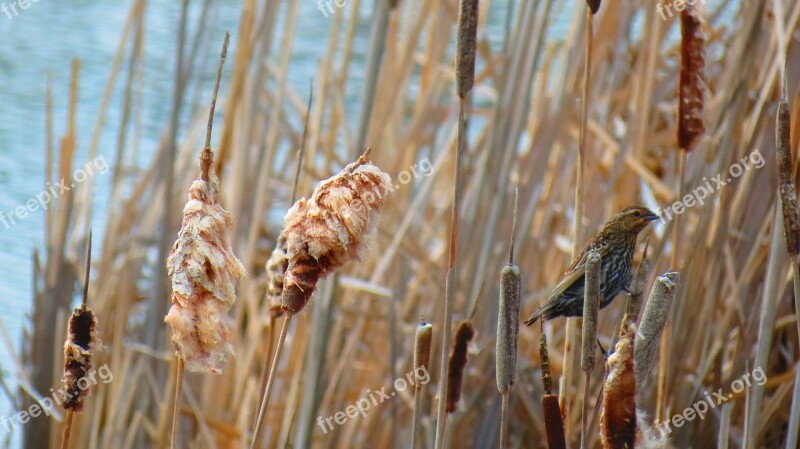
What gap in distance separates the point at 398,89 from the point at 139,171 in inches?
37.0

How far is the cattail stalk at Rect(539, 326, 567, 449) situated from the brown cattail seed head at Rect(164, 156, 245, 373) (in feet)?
1.04

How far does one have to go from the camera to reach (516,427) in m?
2.35

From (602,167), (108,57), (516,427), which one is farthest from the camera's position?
(108,57)

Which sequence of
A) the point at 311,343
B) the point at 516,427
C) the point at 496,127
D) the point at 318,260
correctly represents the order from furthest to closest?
the point at 516,427
the point at 496,127
the point at 311,343
the point at 318,260

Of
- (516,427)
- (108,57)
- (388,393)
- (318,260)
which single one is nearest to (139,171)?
(388,393)

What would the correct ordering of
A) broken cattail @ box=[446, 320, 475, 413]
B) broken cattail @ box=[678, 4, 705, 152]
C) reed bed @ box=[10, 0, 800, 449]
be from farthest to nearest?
reed bed @ box=[10, 0, 800, 449] < broken cattail @ box=[678, 4, 705, 152] < broken cattail @ box=[446, 320, 475, 413]

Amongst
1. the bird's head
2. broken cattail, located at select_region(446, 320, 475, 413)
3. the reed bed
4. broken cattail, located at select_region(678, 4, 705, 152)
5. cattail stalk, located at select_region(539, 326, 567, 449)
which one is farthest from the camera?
the reed bed

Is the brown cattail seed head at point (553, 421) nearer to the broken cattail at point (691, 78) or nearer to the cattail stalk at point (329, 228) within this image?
the cattail stalk at point (329, 228)

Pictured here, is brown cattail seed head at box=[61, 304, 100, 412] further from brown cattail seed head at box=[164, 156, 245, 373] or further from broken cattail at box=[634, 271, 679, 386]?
broken cattail at box=[634, 271, 679, 386]

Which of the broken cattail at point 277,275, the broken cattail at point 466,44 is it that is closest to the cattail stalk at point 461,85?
the broken cattail at point 466,44

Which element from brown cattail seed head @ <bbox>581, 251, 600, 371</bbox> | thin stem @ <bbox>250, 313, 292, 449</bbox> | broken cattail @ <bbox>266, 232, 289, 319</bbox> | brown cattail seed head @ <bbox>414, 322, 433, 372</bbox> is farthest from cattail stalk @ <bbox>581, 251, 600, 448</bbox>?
broken cattail @ <bbox>266, 232, 289, 319</bbox>

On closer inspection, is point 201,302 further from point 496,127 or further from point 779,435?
point 779,435

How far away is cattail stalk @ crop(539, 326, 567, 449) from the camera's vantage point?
3.25 ft

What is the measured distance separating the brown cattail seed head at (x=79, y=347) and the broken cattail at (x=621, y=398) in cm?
52
